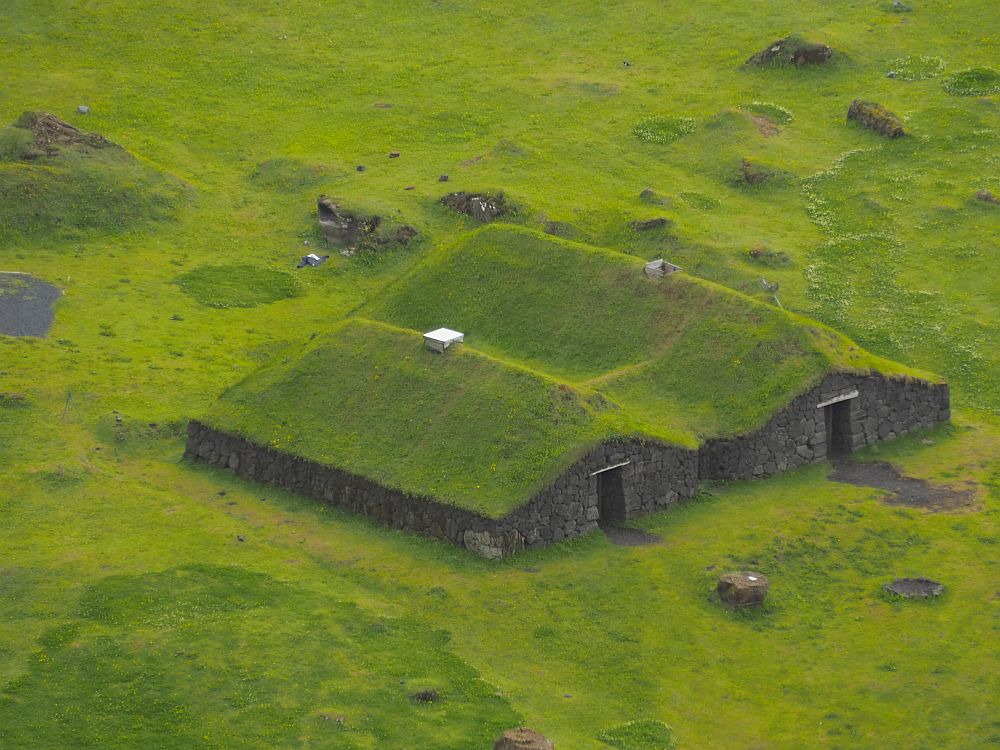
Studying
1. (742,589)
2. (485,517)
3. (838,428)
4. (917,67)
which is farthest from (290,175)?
(742,589)

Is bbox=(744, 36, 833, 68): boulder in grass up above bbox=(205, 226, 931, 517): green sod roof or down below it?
above

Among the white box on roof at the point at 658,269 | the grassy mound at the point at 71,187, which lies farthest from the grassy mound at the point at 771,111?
the grassy mound at the point at 71,187

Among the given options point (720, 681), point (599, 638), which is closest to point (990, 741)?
point (720, 681)

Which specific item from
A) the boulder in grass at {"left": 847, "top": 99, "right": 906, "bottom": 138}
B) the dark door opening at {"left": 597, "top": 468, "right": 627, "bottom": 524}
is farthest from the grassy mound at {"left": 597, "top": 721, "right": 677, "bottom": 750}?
the boulder in grass at {"left": 847, "top": 99, "right": 906, "bottom": 138}

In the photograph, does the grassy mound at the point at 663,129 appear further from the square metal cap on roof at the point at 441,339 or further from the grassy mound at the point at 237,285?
the square metal cap on roof at the point at 441,339

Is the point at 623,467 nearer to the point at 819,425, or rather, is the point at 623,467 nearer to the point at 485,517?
the point at 485,517

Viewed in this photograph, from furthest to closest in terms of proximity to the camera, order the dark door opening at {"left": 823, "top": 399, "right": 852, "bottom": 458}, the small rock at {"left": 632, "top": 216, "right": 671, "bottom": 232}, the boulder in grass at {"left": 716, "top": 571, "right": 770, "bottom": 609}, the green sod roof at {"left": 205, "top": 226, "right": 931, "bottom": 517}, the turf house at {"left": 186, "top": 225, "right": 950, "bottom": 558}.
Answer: the small rock at {"left": 632, "top": 216, "right": 671, "bottom": 232}, the dark door opening at {"left": 823, "top": 399, "right": 852, "bottom": 458}, the green sod roof at {"left": 205, "top": 226, "right": 931, "bottom": 517}, the turf house at {"left": 186, "top": 225, "right": 950, "bottom": 558}, the boulder in grass at {"left": 716, "top": 571, "right": 770, "bottom": 609}

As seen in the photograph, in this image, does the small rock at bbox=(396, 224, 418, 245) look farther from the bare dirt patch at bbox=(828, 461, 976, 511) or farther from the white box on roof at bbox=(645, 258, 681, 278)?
the bare dirt patch at bbox=(828, 461, 976, 511)

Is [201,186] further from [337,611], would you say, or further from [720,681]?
[720,681]

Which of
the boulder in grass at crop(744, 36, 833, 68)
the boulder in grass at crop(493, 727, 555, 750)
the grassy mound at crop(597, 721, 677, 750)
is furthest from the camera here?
the boulder in grass at crop(744, 36, 833, 68)
